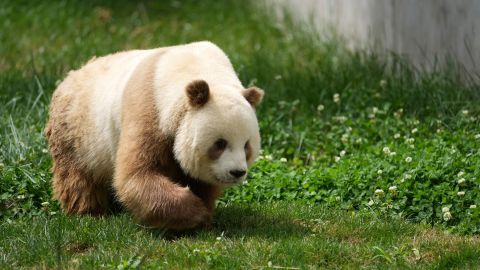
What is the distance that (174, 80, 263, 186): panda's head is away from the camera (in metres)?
5.22

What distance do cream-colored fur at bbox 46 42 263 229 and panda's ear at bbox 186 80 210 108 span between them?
0.04 meters

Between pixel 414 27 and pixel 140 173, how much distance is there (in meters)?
4.11

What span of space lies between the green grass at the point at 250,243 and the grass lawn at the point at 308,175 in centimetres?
1

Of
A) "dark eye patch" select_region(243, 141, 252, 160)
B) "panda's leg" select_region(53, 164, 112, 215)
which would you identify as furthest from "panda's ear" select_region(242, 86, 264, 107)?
"panda's leg" select_region(53, 164, 112, 215)

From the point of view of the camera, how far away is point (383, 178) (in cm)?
620

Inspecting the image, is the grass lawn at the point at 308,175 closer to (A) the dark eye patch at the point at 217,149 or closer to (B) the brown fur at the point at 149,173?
(B) the brown fur at the point at 149,173

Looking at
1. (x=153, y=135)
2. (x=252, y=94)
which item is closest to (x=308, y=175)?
(x=252, y=94)

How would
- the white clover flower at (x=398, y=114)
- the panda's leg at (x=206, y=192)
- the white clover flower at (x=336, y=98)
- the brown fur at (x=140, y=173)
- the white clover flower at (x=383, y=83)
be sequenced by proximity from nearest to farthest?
the brown fur at (x=140, y=173) → the panda's leg at (x=206, y=192) → the white clover flower at (x=398, y=114) → the white clover flower at (x=336, y=98) → the white clover flower at (x=383, y=83)

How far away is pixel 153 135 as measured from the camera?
539cm

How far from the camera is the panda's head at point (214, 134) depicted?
5223 mm

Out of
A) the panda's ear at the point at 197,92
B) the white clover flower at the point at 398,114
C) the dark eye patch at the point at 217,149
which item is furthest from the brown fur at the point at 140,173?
the white clover flower at the point at 398,114

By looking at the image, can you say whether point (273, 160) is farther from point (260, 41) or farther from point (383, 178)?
point (260, 41)

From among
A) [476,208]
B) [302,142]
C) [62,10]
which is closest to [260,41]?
[62,10]

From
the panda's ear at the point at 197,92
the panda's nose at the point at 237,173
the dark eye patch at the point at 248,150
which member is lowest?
the panda's nose at the point at 237,173
